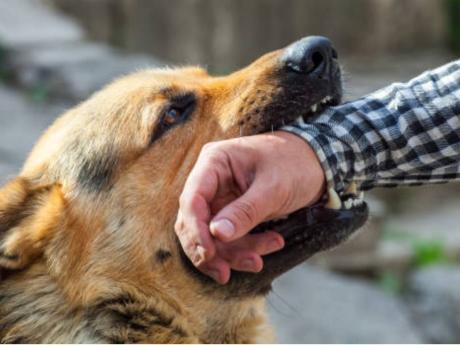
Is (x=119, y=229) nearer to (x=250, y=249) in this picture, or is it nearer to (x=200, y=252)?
(x=250, y=249)

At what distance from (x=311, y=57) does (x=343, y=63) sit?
5.13 metres

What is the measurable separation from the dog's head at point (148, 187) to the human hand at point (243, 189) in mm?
313

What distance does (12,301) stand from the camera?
12.6 ft

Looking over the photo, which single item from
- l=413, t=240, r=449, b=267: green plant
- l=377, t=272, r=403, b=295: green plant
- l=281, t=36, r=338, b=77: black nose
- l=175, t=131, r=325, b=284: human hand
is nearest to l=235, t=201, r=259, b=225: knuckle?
l=175, t=131, r=325, b=284: human hand

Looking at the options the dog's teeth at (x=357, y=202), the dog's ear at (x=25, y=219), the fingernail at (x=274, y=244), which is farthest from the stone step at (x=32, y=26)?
the fingernail at (x=274, y=244)

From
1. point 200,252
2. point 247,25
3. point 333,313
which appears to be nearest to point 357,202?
point 200,252

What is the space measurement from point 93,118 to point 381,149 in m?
1.29

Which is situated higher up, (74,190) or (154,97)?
(154,97)

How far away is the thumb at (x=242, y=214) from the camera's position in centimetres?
304

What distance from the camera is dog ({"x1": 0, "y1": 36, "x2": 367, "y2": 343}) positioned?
12.5 ft

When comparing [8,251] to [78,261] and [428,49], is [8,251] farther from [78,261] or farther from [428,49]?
[428,49]

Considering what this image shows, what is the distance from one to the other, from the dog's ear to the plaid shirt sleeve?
3.46ft

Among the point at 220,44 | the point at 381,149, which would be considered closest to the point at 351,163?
the point at 381,149

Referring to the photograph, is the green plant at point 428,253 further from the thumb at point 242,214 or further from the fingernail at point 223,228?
the fingernail at point 223,228
